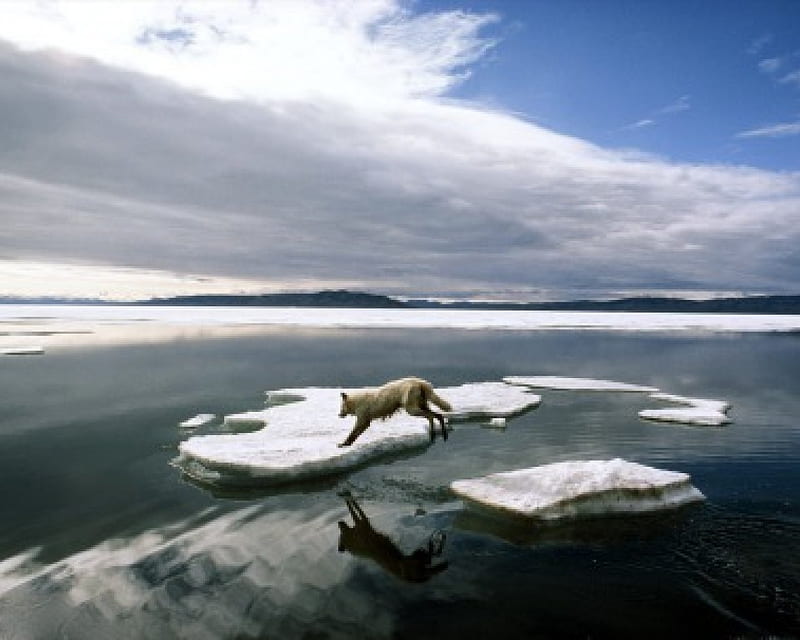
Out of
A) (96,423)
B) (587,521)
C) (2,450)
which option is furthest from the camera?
(96,423)

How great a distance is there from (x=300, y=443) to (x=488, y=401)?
7350mm

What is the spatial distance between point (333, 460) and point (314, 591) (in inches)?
185

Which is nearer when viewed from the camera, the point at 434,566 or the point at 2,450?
the point at 434,566

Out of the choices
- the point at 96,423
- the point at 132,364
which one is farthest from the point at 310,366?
the point at 96,423

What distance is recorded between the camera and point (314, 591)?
6.76 meters

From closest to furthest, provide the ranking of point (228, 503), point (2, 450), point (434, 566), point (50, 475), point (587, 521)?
point (434, 566) < point (587, 521) < point (228, 503) < point (50, 475) < point (2, 450)

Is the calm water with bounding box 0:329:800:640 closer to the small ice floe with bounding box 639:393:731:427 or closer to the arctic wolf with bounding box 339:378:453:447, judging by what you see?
the small ice floe with bounding box 639:393:731:427

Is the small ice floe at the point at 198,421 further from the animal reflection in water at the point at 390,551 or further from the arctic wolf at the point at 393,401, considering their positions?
the animal reflection in water at the point at 390,551

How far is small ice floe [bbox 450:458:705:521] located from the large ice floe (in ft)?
9.30

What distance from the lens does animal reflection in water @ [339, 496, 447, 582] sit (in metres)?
7.29

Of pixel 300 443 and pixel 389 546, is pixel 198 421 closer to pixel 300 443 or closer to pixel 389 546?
pixel 300 443

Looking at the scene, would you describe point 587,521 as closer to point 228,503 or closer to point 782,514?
point 782,514

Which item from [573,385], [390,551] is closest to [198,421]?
[390,551]

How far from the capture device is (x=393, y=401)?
11.1 metres
